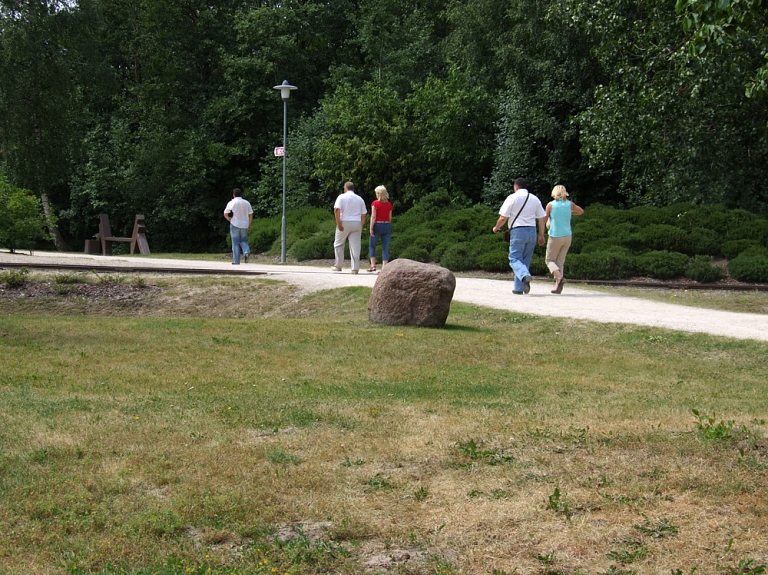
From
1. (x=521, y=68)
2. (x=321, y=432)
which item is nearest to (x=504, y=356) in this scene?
(x=321, y=432)

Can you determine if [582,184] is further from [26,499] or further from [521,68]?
[26,499]

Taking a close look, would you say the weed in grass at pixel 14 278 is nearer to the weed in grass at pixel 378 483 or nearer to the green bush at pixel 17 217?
the green bush at pixel 17 217

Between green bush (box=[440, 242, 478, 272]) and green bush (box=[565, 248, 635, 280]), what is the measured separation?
265 centimetres

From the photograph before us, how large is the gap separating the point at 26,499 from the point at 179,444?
1149 millimetres

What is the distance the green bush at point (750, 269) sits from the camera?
18.5m

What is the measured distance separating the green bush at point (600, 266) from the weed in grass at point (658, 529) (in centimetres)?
1553

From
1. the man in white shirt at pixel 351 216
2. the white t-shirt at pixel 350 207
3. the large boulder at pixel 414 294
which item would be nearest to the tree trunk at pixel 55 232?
the man in white shirt at pixel 351 216

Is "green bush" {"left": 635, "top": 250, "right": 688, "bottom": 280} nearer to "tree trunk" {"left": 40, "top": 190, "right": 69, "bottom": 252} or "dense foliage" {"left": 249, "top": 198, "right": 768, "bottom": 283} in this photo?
"dense foliage" {"left": 249, "top": 198, "right": 768, "bottom": 283}

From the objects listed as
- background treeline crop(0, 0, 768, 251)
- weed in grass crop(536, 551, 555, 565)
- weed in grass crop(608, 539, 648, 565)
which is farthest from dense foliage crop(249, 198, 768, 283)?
weed in grass crop(536, 551, 555, 565)

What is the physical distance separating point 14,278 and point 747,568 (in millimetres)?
14522

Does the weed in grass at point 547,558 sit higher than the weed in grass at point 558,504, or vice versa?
the weed in grass at point 558,504

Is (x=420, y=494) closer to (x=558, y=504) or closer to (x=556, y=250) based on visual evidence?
(x=558, y=504)

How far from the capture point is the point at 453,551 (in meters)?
4.00

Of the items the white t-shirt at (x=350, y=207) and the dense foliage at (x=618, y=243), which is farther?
the dense foliage at (x=618, y=243)
